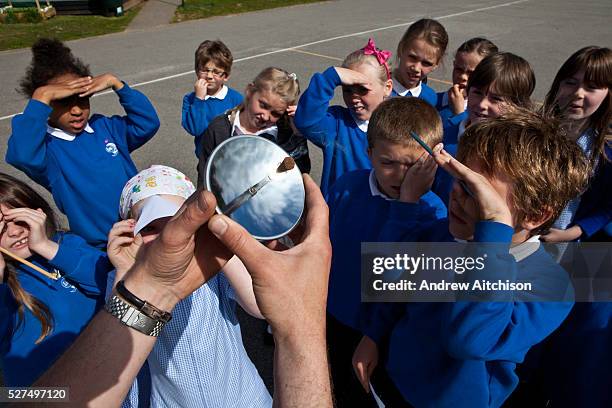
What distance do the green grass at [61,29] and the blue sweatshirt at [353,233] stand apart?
12629 millimetres

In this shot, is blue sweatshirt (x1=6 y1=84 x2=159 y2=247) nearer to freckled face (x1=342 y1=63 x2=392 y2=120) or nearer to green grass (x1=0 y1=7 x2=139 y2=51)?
freckled face (x1=342 y1=63 x2=392 y2=120)

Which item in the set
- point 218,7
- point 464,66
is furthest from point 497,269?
point 218,7

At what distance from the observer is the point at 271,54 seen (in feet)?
35.8

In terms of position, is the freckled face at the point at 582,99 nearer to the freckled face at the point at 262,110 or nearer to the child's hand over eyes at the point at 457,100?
the child's hand over eyes at the point at 457,100

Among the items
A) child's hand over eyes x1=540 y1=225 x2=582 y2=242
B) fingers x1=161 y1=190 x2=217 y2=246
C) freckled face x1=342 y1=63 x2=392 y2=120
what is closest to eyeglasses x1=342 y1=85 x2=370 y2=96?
freckled face x1=342 y1=63 x2=392 y2=120

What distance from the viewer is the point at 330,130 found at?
2859 millimetres

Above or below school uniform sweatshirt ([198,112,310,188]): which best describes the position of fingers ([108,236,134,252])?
above

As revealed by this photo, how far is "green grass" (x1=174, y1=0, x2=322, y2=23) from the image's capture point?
1535cm

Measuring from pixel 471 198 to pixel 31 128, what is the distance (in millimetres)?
2369

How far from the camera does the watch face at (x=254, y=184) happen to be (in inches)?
50.4

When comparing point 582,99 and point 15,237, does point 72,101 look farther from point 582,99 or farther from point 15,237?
point 582,99

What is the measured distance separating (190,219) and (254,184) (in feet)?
0.67

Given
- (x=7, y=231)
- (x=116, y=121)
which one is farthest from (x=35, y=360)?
(x=116, y=121)

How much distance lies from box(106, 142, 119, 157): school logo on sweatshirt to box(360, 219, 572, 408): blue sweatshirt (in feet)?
6.58
